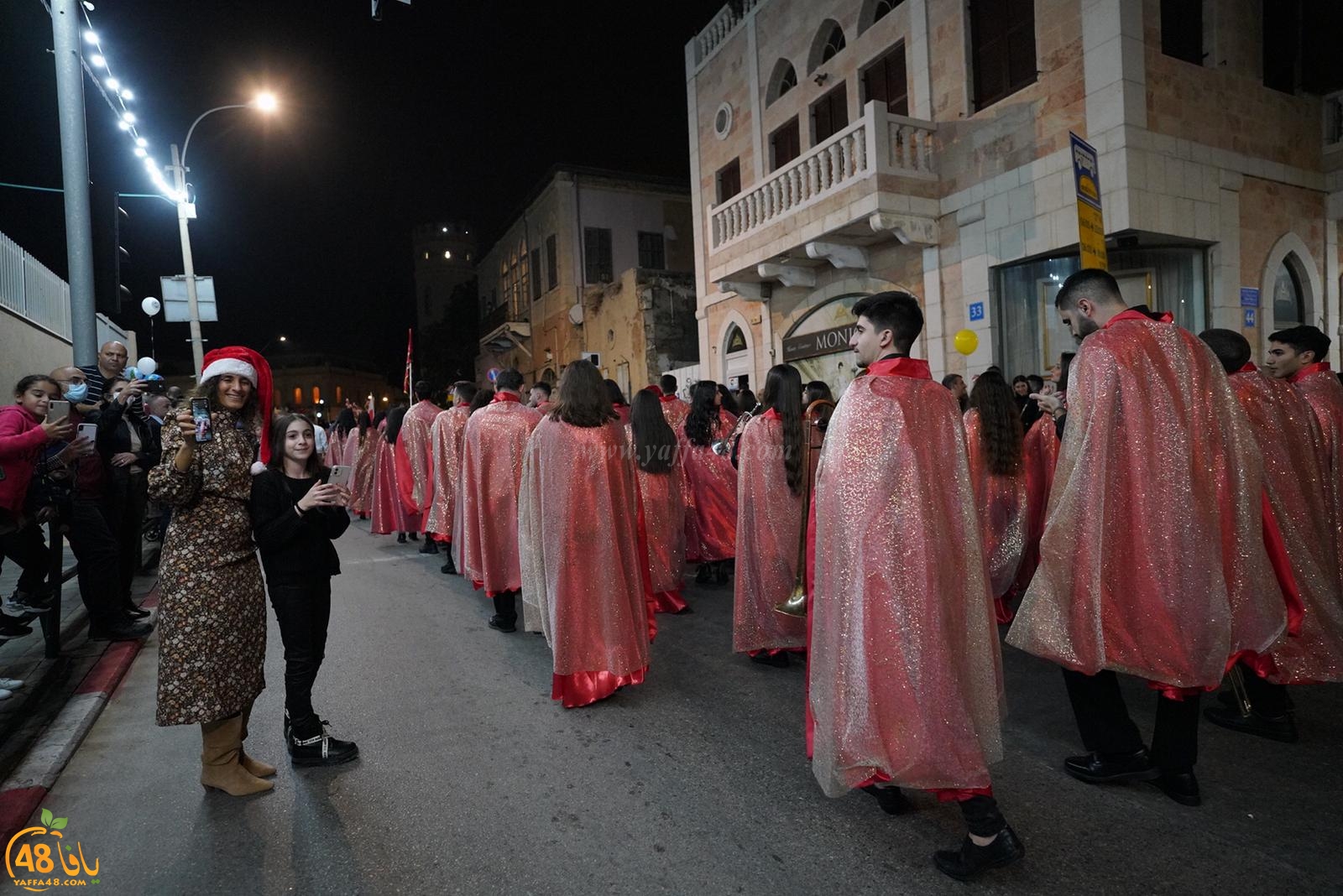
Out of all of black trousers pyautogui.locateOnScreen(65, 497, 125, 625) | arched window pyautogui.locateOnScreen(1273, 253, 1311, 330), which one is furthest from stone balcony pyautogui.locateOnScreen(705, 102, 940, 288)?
black trousers pyautogui.locateOnScreen(65, 497, 125, 625)

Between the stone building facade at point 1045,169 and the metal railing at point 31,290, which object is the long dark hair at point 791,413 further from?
the metal railing at point 31,290

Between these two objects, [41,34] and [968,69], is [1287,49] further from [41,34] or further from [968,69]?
[41,34]

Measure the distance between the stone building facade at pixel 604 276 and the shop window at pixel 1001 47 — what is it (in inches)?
469

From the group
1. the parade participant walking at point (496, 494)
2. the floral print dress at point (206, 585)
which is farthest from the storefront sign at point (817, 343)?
the floral print dress at point (206, 585)

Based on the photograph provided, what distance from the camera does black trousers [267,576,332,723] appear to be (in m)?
3.56

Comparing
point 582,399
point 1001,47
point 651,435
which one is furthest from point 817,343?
point 582,399

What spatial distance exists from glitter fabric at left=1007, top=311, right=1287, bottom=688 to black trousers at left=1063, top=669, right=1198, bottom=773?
5.1 inches

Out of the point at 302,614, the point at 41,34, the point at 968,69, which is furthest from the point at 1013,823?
the point at 41,34

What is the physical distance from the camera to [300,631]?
360cm

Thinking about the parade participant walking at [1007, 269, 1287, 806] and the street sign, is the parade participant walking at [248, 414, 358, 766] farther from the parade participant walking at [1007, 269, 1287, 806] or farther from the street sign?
the street sign

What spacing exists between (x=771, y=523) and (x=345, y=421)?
1118cm

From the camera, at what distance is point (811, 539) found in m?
3.07

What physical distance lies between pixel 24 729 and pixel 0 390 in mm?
9651

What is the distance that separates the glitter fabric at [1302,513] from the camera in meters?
3.53
